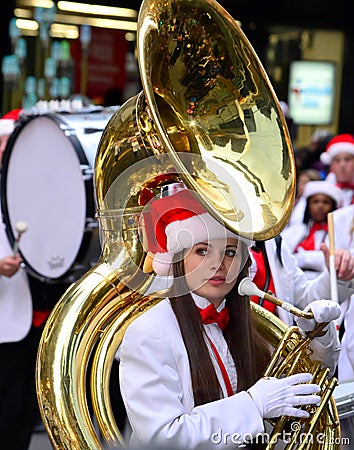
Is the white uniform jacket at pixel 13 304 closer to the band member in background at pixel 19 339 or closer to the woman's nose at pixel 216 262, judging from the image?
the band member in background at pixel 19 339

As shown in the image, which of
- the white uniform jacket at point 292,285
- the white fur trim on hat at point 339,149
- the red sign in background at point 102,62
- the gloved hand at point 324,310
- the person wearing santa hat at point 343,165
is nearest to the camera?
the gloved hand at point 324,310

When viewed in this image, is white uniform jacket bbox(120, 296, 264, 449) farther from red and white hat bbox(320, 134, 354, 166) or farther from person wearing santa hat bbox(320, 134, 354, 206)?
red and white hat bbox(320, 134, 354, 166)

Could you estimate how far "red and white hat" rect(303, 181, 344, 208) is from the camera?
19.2ft

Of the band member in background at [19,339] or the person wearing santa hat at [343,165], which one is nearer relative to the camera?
the band member in background at [19,339]

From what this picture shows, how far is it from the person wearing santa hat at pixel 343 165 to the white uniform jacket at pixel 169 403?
3823mm

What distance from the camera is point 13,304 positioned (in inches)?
175

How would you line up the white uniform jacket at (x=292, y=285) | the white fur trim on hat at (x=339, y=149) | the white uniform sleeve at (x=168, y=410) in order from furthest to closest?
the white fur trim on hat at (x=339, y=149) → the white uniform jacket at (x=292, y=285) → the white uniform sleeve at (x=168, y=410)

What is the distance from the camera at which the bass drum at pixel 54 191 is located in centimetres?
425

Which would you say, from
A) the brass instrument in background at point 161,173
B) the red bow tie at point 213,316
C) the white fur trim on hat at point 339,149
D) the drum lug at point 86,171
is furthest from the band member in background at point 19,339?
the white fur trim on hat at point 339,149

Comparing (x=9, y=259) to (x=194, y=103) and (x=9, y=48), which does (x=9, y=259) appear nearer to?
(x=194, y=103)

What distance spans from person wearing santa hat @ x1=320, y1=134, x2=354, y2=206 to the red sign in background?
462 centimetres

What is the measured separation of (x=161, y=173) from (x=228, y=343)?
1.51 ft

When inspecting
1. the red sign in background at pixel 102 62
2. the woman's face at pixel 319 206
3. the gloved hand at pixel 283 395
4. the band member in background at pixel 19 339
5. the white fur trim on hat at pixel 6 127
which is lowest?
the band member in background at pixel 19 339

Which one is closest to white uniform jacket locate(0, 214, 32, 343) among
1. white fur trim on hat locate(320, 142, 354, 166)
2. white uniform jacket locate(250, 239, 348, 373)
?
white uniform jacket locate(250, 239, 348, 373)
